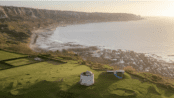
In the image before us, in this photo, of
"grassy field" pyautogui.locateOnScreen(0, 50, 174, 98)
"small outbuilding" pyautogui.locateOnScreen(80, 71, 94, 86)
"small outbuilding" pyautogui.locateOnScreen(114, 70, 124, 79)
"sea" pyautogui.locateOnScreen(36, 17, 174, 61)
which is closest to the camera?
"grassy field" pyautogui.locateOnScreen(0, 50, 174, 98)

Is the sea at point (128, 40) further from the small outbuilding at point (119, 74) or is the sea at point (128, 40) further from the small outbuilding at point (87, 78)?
the small outbuilding at point (87, 78)

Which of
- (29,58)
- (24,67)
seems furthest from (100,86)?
(29,58)

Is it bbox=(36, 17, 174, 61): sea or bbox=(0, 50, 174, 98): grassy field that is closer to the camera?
bbox=(0, 50, 174, 98): grassy field

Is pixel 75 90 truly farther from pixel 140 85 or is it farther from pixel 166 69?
pixel 166 69

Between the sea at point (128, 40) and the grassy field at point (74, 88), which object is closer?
the grassy field at point (74, 88)

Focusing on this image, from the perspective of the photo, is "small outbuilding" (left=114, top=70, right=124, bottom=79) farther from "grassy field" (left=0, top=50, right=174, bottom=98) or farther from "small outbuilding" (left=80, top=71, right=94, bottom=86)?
"small outbuilding" (left=80, top=71, right=94, bottom=86)

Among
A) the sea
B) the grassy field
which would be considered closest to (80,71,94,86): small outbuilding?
the grassy field

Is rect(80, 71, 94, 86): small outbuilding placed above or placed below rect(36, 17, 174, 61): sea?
below

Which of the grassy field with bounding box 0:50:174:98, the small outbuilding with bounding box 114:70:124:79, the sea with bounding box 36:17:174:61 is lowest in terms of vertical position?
the grassy field with bounding box 0:50:174:98

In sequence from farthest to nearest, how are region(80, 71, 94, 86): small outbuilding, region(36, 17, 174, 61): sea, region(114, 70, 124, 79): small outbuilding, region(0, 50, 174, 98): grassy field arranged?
region(36, 17, 174, 61): sea, region(114, 70, 124, 79): small outbuilding, region(80, 71, 94, 86): small outbuilding, region(0, 50, 174, 98): grassy field

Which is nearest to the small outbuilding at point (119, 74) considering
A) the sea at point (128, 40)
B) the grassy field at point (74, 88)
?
the grassy field at point (74, 88)
